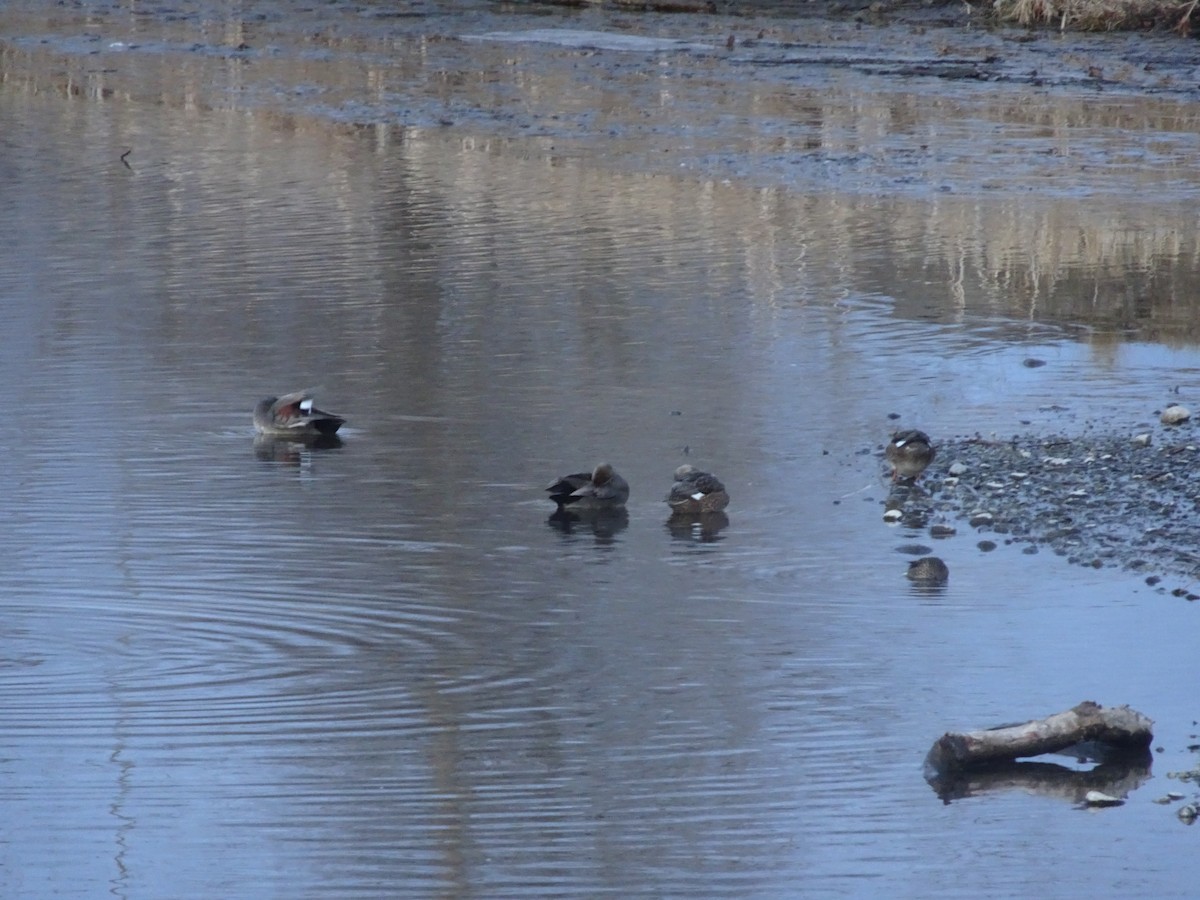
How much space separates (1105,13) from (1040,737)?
2112cm

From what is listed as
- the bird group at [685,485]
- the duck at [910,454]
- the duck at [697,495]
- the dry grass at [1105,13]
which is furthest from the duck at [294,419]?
the dry grass at [1105,13]

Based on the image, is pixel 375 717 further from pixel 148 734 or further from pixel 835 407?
pixel 835 407

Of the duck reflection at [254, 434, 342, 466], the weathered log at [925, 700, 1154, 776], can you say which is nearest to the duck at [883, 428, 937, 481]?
the duck reflection at [254, 434, 342, 466]

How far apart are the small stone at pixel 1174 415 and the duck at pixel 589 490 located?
2.66 meters

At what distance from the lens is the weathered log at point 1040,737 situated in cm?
522

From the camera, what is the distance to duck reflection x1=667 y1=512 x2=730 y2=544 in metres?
7.34

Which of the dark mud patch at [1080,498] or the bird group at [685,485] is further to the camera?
the bird group at [685,485]

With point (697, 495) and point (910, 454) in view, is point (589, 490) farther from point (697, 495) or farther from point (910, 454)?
point (910, 454)

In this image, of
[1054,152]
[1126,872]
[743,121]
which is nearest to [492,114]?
[743,121]

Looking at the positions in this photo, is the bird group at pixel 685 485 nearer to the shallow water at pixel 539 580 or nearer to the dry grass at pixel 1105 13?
the shallow water at pixel 539 580

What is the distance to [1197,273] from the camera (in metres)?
12.3

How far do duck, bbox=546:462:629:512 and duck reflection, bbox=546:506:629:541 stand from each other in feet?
0.06

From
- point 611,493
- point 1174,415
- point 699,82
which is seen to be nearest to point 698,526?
point 611,493

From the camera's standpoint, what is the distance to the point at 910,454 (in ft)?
26.0
